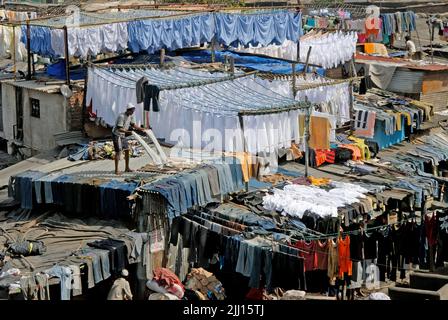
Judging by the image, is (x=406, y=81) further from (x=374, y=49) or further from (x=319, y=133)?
(x=319, y=133)

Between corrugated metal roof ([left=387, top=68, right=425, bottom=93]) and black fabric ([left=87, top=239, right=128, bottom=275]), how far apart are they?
1447cm

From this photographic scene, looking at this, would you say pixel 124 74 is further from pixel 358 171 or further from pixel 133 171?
pixel 358 171

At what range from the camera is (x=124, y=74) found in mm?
19969

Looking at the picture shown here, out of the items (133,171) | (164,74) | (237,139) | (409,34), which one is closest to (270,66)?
(164,74)

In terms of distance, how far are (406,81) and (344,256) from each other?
479 inches

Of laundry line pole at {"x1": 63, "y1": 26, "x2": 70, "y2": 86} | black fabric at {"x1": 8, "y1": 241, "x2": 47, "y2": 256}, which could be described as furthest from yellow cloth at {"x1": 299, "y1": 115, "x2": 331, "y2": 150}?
black fabric at {"x1": 8, "y1": 241, "x2": 47, "y2": 256}

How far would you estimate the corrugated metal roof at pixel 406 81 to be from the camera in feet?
87.8

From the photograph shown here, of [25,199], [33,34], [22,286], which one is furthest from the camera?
[33,34]

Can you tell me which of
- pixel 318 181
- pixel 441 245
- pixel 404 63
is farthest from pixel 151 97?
pixel 404 63

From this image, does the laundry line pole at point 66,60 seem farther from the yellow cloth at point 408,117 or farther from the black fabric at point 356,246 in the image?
the yellow cloth at point 408,117

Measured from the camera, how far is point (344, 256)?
16.0 metres

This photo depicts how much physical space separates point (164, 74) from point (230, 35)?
5.52 metres

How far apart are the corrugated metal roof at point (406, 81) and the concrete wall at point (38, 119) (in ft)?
35.7

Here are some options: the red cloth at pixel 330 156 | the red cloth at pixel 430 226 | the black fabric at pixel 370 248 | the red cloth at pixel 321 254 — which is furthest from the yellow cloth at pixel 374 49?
the red cloth at pixel 321 254
